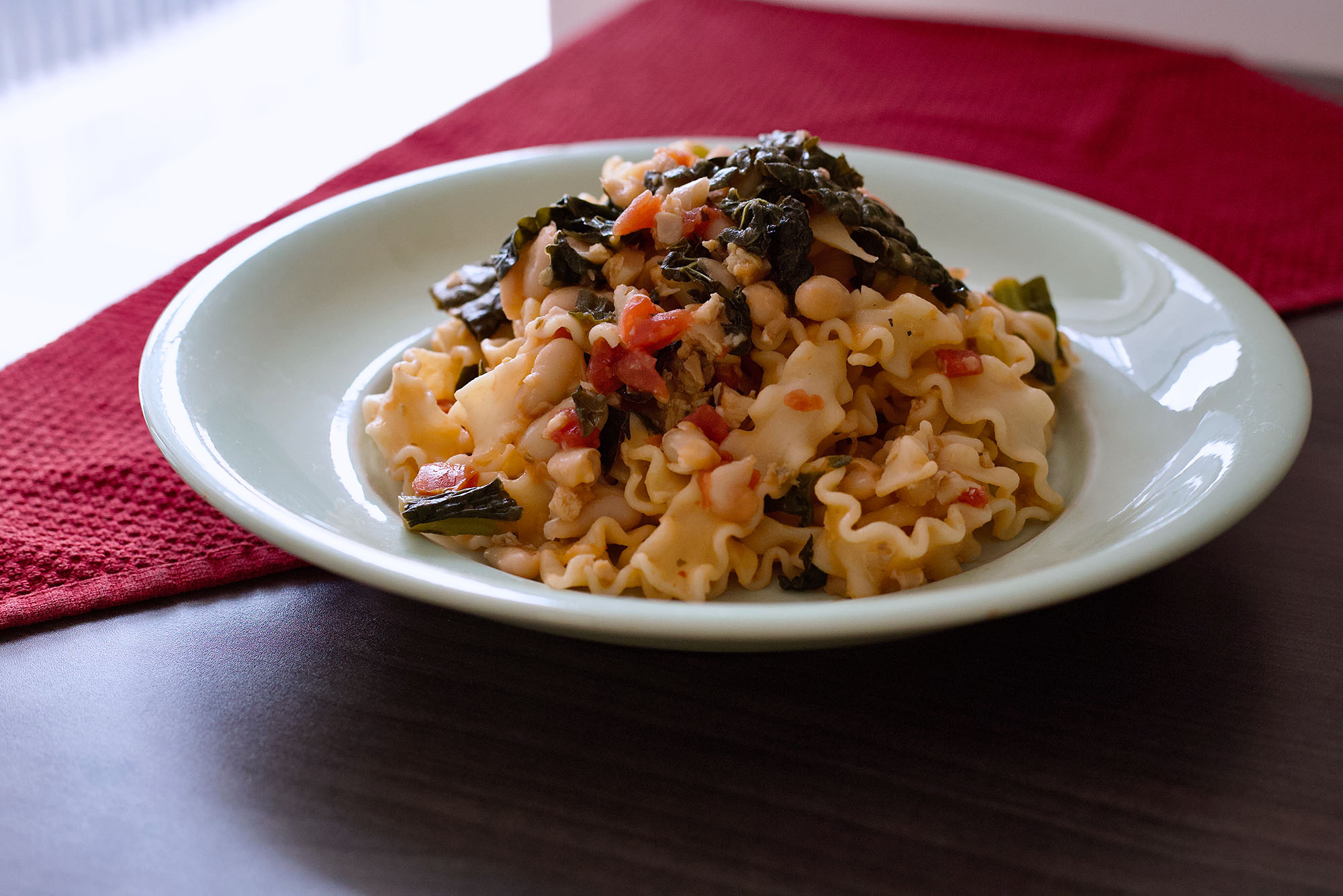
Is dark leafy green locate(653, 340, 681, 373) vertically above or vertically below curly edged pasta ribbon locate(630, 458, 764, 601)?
above

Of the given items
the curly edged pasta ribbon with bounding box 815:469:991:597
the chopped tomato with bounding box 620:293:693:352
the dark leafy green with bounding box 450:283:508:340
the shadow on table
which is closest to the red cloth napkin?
the shadow on table

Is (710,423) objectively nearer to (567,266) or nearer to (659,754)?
(567,266)

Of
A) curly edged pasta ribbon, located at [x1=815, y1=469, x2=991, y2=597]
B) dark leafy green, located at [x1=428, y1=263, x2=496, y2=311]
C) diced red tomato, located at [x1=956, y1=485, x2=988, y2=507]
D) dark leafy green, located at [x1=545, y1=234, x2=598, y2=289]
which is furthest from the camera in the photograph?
dark leafy green, located at [x1=428, y1=263, x2=496, y2=311]

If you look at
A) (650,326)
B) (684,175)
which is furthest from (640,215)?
(650,326)

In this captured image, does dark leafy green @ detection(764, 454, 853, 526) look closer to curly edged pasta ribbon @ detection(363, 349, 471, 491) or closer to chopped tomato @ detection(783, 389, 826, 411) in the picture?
chopped tomato @ detection(783, 389, 826, 411)

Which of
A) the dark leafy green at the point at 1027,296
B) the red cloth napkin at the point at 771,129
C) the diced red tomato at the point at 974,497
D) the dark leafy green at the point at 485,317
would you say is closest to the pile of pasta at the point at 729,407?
the diced red tomato at the point at 974,497

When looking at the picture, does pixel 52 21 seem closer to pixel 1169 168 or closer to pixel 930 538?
pixel 1169 168

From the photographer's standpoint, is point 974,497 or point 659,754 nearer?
point 659,754
